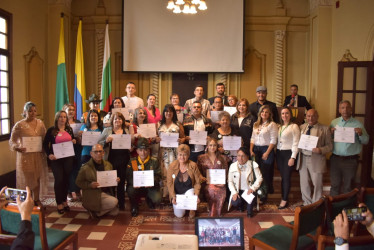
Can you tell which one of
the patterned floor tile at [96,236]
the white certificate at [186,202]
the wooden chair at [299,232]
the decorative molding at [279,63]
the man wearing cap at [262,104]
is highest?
the decorative molding at [279,63]

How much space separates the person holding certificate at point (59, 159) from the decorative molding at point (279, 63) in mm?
5272

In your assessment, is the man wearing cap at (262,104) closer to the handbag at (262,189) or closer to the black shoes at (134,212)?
the handbag at (262,189)

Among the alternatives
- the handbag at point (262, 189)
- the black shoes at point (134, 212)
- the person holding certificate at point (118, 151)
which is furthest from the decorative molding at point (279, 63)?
the black shoes at point (134, 212)

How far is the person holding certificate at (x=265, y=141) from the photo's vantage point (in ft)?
15.6

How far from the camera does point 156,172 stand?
468 centimetres

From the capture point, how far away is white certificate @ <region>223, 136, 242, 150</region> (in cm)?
468

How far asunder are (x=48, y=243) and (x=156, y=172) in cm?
201

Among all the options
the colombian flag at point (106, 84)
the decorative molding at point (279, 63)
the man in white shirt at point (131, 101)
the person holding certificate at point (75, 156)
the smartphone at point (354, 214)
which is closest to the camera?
the smartphone at point (354, 214)

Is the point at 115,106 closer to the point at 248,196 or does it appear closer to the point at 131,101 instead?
the point at 131,101

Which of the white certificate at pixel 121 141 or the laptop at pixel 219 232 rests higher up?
the white certificate at pixel 121 141

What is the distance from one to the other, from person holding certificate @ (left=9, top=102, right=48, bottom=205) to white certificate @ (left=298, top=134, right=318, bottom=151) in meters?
3.43

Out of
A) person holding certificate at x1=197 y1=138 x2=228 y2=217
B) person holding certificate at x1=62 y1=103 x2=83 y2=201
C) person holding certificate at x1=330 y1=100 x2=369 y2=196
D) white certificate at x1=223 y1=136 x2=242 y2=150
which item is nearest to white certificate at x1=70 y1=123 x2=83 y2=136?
person holding certificate at x1=62 y1=103 x2=83 y2=201

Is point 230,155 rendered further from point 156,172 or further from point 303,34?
point 303,34

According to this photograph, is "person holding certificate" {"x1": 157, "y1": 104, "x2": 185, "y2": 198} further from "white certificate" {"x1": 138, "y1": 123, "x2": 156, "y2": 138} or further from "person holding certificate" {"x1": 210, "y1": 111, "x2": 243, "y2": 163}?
"person holding certificate" {"x1": 210, "y1": 111, "x2": 243, "y2": 163}
